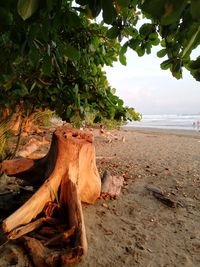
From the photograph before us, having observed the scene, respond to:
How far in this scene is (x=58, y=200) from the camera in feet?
10.7

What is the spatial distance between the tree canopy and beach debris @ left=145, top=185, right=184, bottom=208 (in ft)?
4.14

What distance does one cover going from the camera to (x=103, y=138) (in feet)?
36.7

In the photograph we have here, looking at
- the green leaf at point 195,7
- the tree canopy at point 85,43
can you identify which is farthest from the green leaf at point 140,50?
the green leaf at point 195,7

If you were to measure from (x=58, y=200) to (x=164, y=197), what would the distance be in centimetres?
151

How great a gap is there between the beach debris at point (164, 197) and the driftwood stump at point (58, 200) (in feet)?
2.86

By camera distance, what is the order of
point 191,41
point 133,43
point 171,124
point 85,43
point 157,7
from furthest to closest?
point 171,124 < point 85,43 < point 133,43 < point 191,41 < point 157,7

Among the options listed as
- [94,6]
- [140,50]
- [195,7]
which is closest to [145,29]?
[140,50]

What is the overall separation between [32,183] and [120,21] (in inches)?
105

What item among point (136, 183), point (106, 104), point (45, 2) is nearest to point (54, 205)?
point (106, 104)

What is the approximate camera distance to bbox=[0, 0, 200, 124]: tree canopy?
93cm

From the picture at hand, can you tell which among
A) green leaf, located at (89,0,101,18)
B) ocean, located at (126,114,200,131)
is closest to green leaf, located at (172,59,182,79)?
green leaf, located at (89,0,101,18)

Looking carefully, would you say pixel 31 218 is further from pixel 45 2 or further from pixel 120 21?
pixel 45 2

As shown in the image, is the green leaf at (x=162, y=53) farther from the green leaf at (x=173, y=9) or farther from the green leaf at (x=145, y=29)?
the green leaf at (x=173, y=9)

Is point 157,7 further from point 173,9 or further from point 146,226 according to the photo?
point 146,226
